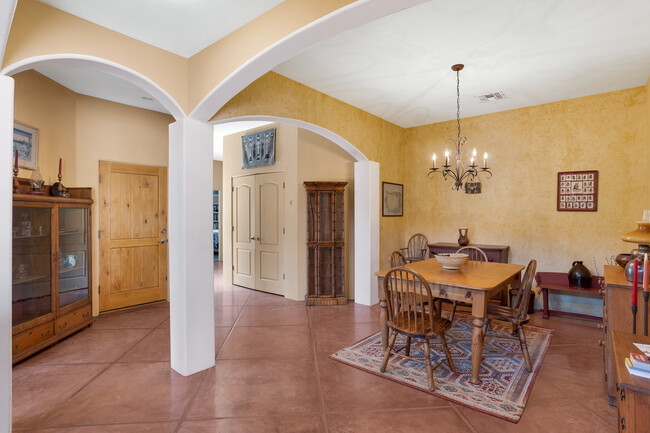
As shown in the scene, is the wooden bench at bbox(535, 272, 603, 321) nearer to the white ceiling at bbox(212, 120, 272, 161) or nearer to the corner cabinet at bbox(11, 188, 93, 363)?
the white ceiling at bbox(212, 120, 272, 161)

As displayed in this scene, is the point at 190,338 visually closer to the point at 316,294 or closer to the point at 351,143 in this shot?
the point at 316,294

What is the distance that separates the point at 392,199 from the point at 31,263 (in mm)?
4752

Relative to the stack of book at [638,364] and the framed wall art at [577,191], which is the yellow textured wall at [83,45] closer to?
the stack of book at [638,364]

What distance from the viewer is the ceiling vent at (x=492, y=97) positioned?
14.2 feet

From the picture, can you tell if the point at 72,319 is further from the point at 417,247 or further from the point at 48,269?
the point at 417,247

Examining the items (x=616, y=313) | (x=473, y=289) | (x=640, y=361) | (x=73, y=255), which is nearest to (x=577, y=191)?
(x=616, y=313)

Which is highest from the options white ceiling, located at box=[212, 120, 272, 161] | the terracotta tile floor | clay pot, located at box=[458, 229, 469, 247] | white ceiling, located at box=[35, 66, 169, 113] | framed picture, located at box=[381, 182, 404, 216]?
white ceiling, located at box=[212, 120, 272, 161]

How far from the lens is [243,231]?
6.12 m

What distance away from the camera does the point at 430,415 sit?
7.48 ft

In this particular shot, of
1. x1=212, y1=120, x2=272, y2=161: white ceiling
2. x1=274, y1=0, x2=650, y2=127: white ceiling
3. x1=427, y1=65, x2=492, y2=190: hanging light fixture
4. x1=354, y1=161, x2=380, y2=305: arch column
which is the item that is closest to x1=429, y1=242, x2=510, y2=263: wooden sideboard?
x1=427, y1=65, x2=492, y2=190: hanging light fixture

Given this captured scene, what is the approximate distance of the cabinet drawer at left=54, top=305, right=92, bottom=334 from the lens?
3457 mm

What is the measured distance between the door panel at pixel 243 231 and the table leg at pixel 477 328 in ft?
13.6

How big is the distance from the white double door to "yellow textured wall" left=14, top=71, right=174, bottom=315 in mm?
1538

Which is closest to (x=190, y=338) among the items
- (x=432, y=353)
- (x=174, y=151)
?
(x=174, y=151)
